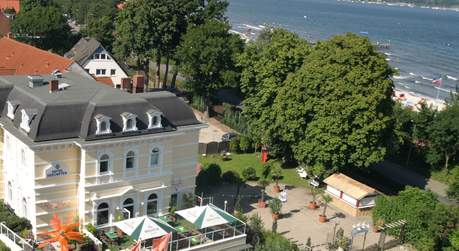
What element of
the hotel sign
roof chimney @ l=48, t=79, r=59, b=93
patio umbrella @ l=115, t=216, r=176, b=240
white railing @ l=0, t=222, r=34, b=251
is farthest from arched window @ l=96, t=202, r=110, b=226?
roof chimney @ l=48, t=79, r=59, b=93

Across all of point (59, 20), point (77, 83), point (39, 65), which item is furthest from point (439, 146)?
point (59, 20)

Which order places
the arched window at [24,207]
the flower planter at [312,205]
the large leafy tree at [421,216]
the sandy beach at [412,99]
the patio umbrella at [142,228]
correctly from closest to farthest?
the patio umbrella at [142,228] → the arched window at [24,207] → the large leafy tree at [421,216] → the flower planter at [312,205] → the sandy beach at [412,99]

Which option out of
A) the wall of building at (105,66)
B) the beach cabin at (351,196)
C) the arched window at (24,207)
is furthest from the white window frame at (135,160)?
the wall of building at (105,66)

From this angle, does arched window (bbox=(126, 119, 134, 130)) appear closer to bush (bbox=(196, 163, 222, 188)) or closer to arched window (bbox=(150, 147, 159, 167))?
arched window (bbox=(150, 147, 159, 167))

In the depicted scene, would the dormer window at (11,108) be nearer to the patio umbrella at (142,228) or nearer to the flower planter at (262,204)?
the patio umbrella at (142,228)

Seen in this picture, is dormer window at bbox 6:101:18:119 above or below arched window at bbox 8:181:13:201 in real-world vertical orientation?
above

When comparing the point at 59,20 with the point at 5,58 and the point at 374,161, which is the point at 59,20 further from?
the point at 374,161

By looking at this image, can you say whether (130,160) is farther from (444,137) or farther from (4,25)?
(4,25)
